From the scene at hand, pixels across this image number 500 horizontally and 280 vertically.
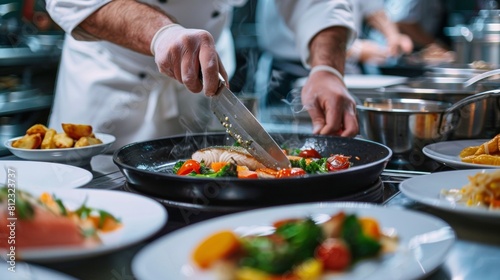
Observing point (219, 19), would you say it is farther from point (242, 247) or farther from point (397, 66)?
point (397, 66)

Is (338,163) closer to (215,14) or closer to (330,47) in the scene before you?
(330,47)

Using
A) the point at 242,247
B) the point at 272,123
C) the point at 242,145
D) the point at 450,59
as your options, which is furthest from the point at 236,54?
the point at 242,247

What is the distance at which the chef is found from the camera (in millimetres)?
2000

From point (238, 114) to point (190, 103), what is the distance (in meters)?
1.14

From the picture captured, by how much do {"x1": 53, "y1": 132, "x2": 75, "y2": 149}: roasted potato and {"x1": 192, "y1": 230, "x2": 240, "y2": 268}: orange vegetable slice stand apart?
94 cm

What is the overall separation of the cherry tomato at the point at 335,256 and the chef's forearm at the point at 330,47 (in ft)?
4.95

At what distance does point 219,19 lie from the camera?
8.61ft

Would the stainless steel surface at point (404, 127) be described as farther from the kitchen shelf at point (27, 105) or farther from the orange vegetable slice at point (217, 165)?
the kitchen shelf at point (27, 105)

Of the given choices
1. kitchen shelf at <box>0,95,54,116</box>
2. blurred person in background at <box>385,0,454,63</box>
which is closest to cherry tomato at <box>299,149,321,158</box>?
kitchen shelf at <box>0,95,54,116</box>

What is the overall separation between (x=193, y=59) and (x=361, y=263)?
0.86 m

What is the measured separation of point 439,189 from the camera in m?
1.23

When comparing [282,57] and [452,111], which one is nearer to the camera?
[452,111]

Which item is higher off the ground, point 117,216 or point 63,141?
point 117,216

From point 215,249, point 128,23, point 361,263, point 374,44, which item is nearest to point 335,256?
point 361,263
